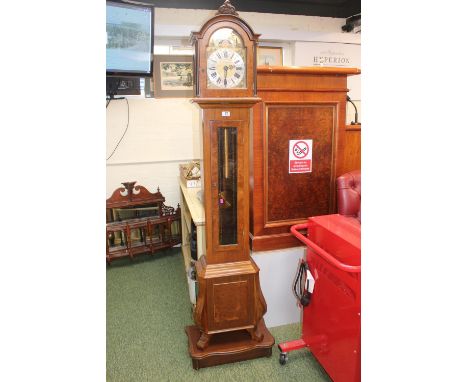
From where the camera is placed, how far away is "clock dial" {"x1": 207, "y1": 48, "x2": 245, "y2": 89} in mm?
1943

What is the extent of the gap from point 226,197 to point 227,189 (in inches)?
1.9

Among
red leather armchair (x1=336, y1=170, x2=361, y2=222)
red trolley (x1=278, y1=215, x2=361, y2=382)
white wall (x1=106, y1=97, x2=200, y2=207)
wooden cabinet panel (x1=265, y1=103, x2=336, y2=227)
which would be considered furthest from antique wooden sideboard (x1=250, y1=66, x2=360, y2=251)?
white wall (x1=106, y1=97, x2=200, y2=207)

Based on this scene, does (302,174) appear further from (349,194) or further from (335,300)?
(335,300)

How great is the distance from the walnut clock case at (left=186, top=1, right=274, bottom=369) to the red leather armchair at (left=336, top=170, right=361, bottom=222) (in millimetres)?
578

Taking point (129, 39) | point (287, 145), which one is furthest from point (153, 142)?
point (287, 145)

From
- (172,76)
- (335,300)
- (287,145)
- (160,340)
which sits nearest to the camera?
(335,300)

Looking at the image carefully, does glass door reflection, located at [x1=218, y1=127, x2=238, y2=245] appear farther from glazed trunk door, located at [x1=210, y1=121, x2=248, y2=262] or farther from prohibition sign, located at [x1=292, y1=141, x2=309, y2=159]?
prohibition sign, located at [x1=292, y1=141, x2=309, y2=159]

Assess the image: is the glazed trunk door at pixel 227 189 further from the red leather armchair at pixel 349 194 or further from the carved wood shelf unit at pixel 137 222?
the carved wood shelf unit at pixel 137 222

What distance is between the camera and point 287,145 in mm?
2350

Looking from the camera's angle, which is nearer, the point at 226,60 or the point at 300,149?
the point at 226,60
